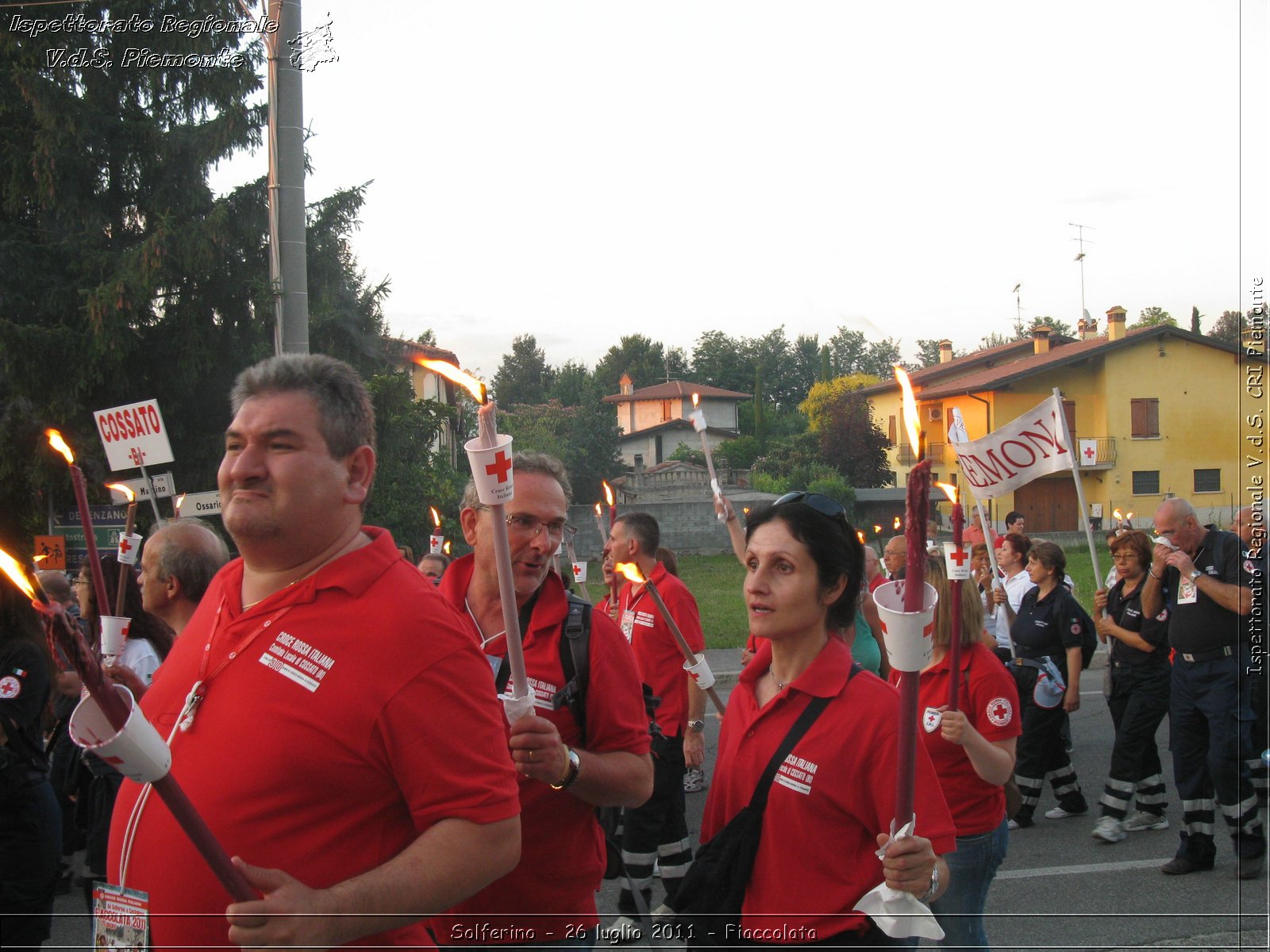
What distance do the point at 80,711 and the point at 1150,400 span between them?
49.1m

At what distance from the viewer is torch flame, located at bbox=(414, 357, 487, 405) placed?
1.87m

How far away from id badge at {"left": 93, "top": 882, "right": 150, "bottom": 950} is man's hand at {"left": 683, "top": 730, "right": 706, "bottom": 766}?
4158 mm

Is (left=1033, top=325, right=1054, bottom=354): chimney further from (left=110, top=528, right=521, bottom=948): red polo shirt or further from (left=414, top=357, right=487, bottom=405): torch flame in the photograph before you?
(left=110, top=528, right=521, bottom=948): red polo shirt

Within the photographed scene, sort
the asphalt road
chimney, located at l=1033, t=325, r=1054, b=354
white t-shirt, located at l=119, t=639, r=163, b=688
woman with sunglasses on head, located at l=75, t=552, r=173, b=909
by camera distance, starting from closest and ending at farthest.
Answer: woman with sunglasses on head, located at l=75, t=552, r=173, b=909, white t-shirt, located at l=119, t=639, r=163, b=688, the asphalt road, chimney, located at l=1033, t=325, r=1054, b=354

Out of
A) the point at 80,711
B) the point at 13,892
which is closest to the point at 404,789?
the point at 80,711

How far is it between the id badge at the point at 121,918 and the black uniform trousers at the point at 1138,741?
686cm

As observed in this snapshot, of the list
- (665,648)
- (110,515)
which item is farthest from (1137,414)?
(665,648)

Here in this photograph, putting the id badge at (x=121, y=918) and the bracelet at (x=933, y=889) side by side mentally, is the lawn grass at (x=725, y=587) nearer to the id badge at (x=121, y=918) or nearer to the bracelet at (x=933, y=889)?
the bracelet at (x=933, y=889)

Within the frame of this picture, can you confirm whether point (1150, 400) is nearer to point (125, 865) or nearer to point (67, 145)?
point (67, 145)

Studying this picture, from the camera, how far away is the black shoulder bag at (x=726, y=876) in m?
2.66

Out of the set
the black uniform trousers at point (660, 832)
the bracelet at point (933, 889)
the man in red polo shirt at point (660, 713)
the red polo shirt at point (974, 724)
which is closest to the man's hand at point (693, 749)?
the man in red polo shirt at point (660, 713)

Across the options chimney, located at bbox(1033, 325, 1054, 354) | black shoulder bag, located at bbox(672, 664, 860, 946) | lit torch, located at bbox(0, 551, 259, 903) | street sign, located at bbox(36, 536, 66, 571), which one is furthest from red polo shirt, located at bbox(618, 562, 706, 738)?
chimney, located at bbox(1033, 325, 1054, 354)

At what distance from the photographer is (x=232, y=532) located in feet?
6.86

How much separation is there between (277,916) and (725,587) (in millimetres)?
25844
